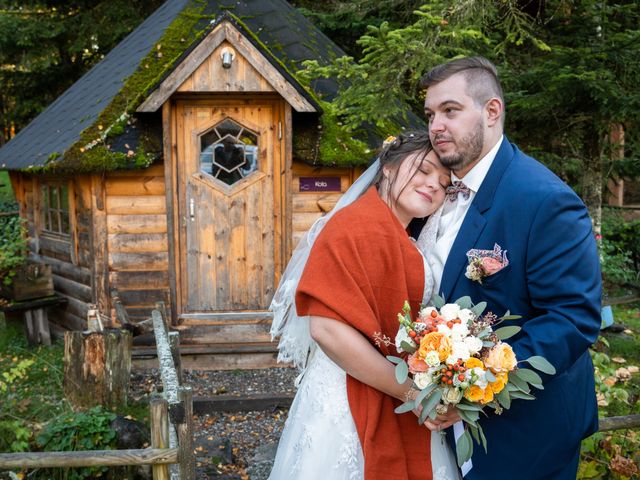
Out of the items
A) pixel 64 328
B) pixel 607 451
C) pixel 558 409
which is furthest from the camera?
pixel 64 328

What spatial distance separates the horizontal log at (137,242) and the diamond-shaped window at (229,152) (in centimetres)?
101

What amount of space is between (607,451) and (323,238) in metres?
2.40

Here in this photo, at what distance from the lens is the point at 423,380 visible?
2.24 meters

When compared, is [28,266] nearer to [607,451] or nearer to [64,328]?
[64,328]

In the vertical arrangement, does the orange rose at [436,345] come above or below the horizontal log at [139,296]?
above

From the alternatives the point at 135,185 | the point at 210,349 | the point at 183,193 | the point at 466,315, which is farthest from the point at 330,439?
the point at 135,185

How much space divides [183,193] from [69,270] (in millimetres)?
2491

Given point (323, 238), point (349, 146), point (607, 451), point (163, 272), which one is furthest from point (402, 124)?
point (323, 238)

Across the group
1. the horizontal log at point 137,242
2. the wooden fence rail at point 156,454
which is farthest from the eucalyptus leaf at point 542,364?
the horizontal log at point 137,242

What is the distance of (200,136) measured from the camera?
745 cm

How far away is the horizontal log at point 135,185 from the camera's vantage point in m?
7.46

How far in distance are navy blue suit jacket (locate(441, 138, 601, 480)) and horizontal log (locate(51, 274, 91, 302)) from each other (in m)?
6.72

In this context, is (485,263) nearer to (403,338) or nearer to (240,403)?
(403,338)

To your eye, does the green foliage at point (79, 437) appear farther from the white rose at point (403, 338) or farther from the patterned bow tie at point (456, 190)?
the patterned bow tie at point (456, 190)
